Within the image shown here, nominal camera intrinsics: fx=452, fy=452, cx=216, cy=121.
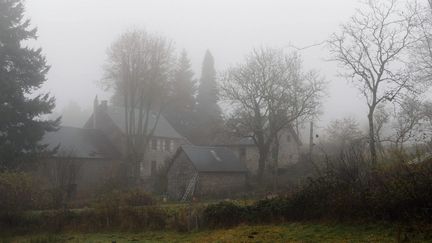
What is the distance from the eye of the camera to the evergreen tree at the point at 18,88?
33062mm

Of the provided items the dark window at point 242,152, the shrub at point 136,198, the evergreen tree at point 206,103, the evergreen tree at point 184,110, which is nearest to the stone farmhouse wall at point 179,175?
the shrub at point 136,198

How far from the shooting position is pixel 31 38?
115ft

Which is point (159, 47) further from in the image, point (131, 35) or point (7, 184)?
point (7, 184)

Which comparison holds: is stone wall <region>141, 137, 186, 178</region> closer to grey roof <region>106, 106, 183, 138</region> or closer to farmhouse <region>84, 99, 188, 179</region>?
farmhouse <region>84, 99, 188, 179</region>

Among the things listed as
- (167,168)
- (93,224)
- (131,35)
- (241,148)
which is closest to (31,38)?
(131,35)

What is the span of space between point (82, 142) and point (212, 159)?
1581 centimetres

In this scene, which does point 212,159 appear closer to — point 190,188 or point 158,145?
point 190,188

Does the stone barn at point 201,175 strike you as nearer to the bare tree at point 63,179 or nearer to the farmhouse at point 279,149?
the bare tree at point 63,179

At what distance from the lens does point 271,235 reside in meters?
16.1

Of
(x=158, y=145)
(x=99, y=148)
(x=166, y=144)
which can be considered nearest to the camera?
(x=99, y=148)

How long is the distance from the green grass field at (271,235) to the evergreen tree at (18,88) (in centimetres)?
1457

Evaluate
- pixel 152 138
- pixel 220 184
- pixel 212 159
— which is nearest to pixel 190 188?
pixel 220 184

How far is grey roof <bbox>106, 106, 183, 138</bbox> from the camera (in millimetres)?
55644

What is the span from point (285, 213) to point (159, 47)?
102 feet
